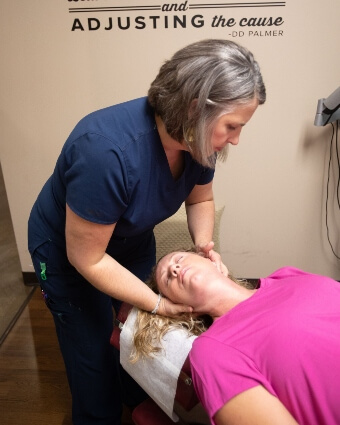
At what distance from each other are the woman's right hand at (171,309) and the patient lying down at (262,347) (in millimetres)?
16

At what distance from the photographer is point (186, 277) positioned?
1.11 metres

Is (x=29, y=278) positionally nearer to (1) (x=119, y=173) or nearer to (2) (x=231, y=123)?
(1) (x=119, y=173)

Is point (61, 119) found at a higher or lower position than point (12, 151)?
higher

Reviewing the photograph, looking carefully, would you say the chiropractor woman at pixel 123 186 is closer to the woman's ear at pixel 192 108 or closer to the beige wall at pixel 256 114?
the woman's ear at pixel 192 108

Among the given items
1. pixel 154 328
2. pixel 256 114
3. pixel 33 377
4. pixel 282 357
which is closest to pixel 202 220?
pixel 154 328

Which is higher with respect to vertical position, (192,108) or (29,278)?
(192,108)

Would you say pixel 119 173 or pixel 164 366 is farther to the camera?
pixel 164 366

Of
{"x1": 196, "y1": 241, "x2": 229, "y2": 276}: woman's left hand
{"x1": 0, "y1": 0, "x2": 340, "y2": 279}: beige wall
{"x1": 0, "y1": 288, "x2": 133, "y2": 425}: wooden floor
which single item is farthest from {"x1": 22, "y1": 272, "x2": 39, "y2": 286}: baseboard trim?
{"x1": 196, "y1": 241, "x2": 229, "y2": 276}: woman's left hand

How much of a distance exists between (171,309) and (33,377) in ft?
3.41

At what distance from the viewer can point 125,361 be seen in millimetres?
1096

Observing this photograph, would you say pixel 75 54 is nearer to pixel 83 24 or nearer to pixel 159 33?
pixel 83 24

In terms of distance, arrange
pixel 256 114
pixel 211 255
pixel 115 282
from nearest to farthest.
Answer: pixel 115 282, pixel 211 255, pixel 256 114

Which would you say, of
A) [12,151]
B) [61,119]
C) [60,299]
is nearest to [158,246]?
[60,299]

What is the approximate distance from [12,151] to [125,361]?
140 cm
